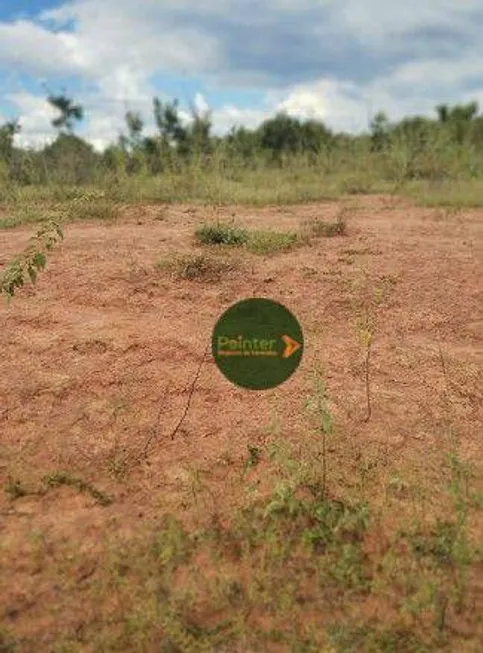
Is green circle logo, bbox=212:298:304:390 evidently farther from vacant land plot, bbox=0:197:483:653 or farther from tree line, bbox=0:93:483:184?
tree line, bbox=0:93:483:184

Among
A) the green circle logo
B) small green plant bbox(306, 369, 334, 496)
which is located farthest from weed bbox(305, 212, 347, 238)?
the green circle logo

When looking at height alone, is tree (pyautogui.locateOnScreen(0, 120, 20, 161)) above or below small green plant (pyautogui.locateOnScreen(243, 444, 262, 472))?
above

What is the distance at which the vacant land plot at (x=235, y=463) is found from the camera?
6.29 ft

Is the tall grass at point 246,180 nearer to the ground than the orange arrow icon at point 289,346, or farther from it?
farther from it

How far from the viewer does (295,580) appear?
6.57 feet

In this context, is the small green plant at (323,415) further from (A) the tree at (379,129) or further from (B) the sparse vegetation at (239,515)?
(A) the tree at (379,129)

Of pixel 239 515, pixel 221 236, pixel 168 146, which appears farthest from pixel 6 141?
pixel 239 515

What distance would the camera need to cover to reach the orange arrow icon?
2.37 meters

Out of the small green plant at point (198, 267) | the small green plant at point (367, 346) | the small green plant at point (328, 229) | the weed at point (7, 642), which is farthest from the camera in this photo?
the small green plant at point (328, 229)

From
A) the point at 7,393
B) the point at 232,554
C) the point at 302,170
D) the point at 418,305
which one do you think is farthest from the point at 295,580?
the point at 302,170

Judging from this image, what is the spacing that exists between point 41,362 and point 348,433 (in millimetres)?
1277

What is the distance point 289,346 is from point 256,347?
0.11 meters

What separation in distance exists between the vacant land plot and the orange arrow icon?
0.54 ft

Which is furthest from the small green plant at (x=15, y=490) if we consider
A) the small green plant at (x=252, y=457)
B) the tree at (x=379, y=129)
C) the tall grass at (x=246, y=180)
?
the tree at (x=379, y=129)
